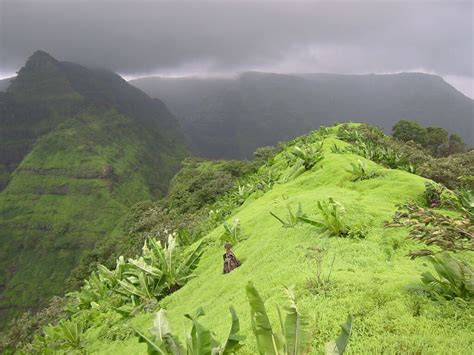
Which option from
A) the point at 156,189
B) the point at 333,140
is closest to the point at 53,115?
the point at 156,189

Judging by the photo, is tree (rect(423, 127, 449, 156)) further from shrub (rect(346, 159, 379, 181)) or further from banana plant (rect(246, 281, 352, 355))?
banana plant (rect(246, 281, 352, 355))

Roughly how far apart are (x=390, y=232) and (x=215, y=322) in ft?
11.5

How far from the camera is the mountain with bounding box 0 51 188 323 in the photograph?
8841cm

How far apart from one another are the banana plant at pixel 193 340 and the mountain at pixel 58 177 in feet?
234

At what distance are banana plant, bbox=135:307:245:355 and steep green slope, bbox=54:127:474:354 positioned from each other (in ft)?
2.00

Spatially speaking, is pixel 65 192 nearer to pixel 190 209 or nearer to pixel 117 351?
pixel 190 209

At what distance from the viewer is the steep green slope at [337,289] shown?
4016 millimetres

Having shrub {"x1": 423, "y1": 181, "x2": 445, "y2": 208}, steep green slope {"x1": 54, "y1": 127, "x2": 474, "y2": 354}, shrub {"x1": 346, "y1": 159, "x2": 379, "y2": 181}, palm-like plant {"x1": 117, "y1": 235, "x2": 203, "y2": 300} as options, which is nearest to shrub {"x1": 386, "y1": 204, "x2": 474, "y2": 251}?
steep green slope {"x1": 54, "y1": 127, "x2": 474, "y2": 354}

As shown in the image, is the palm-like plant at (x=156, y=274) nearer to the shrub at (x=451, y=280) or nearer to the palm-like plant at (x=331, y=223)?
the palm-like plant at (x=331, y=223)

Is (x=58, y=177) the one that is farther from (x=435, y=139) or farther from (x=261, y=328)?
(x=261, y=328)

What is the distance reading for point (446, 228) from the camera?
167 inches

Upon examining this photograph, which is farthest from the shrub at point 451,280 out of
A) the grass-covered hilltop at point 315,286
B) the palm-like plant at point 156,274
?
the palm-like plant at point 156,274

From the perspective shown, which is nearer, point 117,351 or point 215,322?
point 215,322

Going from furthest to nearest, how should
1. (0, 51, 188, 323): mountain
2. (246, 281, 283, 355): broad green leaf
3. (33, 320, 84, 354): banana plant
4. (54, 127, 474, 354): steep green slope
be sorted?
(0, 51, 188, 323): mountain < (33, 320, 84, 354): banana plant < (54, 127, 474, 354): steep green slope < (246, 281, 283, 355): broad green leaf
